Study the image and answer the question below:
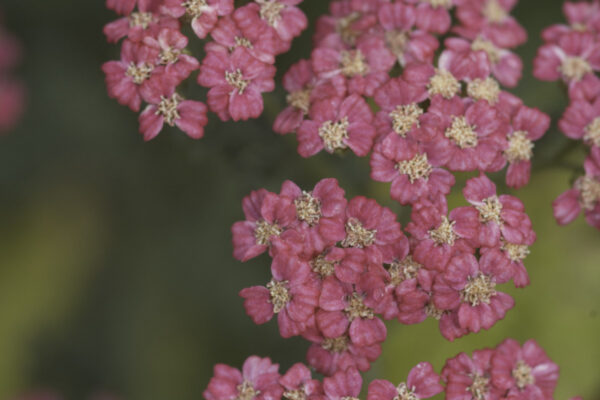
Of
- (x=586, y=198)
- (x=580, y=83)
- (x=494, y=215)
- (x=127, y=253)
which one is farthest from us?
(x=127, y=253)

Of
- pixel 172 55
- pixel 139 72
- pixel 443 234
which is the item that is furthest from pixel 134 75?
pixel 443 234

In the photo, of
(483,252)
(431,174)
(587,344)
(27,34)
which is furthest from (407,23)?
(27,34)

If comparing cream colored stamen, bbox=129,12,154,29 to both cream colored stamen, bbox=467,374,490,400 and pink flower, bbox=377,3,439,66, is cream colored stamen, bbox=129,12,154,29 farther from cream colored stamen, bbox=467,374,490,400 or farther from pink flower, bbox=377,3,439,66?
cream colored stamen, bbox=467,374,490,400

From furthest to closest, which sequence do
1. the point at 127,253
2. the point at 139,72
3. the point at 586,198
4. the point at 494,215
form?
the point at 127,253, the point at 586,198, the point at 139,72, the point at 494,215

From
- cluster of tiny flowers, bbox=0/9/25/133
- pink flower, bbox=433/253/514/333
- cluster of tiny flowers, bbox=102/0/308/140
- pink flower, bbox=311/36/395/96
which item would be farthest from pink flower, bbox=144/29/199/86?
cluster of tiny flowers, bbox=0/9/25/133

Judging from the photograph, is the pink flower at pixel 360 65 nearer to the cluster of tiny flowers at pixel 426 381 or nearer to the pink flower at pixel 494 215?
the pink flower at pixel 494 215

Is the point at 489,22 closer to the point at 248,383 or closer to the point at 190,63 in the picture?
the point at 190,63
